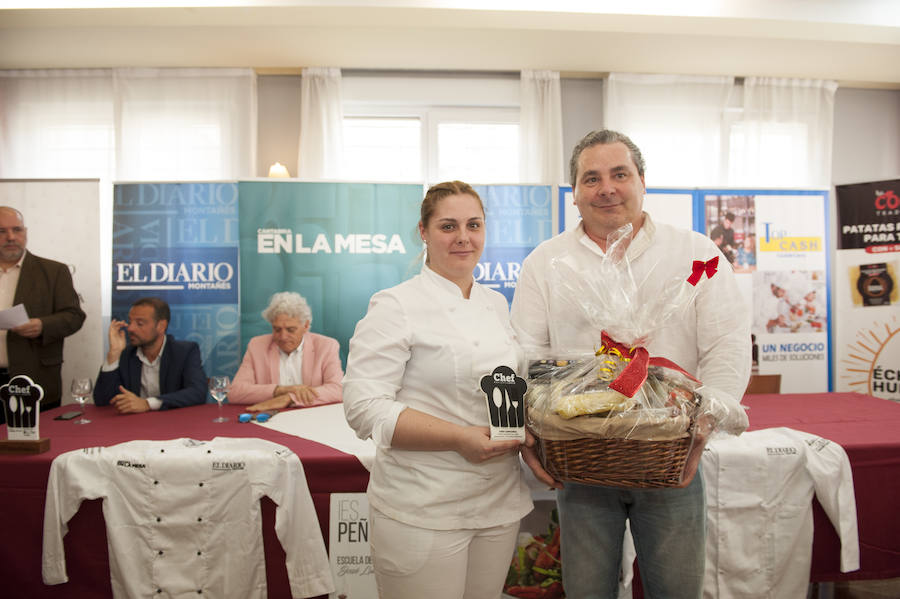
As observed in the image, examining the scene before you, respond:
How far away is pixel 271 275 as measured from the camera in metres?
4.35

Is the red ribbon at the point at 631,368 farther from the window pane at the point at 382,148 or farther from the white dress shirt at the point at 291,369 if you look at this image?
the window pane at the point at 382,148

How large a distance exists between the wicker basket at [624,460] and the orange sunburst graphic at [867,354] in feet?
16.2

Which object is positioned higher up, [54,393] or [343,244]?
[343,244]

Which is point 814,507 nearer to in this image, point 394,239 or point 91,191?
point 394,239

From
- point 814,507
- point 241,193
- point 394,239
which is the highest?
point 241,193

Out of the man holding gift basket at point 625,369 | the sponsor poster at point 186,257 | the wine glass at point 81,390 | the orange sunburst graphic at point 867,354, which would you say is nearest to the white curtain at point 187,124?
the sponsor poster at point 186,257

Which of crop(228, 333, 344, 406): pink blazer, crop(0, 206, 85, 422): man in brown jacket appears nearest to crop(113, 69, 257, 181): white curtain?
crop(0, 206, 85, 422): man in brown jacket

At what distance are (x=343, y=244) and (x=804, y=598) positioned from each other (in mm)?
3657

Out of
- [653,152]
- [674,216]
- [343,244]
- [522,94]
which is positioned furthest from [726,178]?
[343,244]

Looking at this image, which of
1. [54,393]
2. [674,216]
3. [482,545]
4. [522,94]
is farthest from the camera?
[522,94]

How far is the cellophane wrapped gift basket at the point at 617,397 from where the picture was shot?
3.48ft

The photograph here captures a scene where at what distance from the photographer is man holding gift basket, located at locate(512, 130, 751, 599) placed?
3.58ft

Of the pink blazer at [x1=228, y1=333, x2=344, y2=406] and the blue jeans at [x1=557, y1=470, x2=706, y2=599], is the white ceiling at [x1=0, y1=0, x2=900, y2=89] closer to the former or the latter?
the pink blazer at [x1=228, y1=333, x2=344, y2=406]

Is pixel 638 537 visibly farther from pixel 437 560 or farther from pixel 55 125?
pixel 55 125
